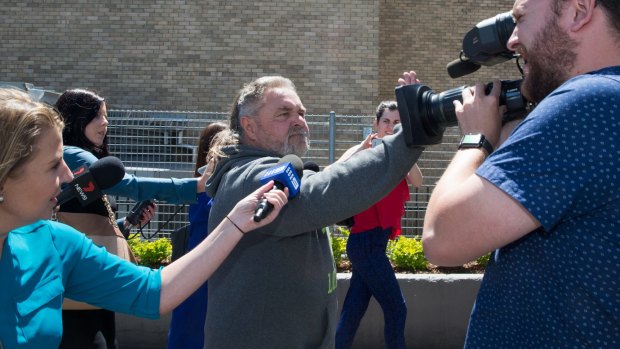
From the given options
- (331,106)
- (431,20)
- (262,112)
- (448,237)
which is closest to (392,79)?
(431,20)

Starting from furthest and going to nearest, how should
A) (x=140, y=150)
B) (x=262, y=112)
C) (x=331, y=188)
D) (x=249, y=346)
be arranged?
(x=140, y=150) < (x=262, y=112) < (x=249, y=346) < (x=331, y=188)

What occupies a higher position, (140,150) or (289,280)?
(289,280)

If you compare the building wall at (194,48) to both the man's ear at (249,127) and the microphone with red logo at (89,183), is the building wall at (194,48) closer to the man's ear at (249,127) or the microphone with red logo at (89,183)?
the microphone with red logo at (89,183)

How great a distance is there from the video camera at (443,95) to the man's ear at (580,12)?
35 centimetres

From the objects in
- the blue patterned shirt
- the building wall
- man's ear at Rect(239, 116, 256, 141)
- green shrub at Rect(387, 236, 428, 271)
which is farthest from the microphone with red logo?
the building wall

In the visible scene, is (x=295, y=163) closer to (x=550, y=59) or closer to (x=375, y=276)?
(x=550, y=59)

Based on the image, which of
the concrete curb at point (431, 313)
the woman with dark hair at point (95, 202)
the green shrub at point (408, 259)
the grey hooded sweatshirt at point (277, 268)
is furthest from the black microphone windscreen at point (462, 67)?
the green shrub at point (408, 259)

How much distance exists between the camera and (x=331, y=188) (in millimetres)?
2373

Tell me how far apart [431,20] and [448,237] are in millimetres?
16452

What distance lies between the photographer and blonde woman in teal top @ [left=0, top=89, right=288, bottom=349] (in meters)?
2.08

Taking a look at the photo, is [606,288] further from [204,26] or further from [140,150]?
[204,26]

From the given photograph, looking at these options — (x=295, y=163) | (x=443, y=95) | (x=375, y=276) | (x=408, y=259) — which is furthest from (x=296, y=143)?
(x=408, y=259)

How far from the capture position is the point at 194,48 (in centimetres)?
1499

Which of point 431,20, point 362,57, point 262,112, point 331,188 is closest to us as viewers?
point 331,188
